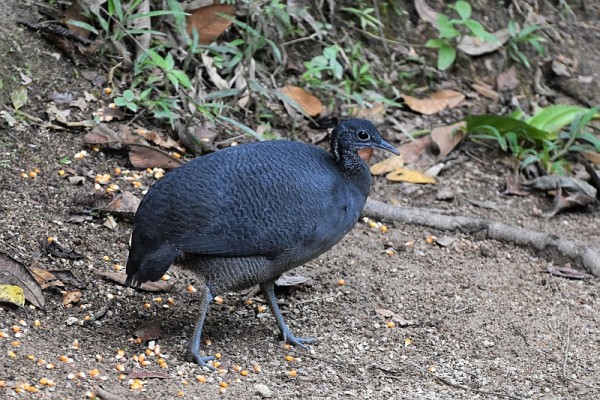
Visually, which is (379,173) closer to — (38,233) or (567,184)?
(567,184)

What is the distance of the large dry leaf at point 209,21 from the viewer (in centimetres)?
711

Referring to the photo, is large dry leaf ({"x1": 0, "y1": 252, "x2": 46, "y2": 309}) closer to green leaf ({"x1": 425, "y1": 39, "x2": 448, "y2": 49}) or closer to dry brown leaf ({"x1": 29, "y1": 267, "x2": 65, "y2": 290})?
dry brown leaf ({"x1": 29, "y1": 267, "x2": 65, "y2": 290})

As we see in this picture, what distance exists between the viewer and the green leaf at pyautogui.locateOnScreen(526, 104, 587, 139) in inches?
300

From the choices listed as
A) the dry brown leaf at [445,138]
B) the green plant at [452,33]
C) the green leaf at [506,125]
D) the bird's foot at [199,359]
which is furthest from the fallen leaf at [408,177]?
the bird's foot at [199,359]

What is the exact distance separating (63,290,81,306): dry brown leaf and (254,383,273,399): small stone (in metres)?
1.18

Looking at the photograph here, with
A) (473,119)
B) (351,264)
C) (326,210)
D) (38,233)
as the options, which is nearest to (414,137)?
(473,119)

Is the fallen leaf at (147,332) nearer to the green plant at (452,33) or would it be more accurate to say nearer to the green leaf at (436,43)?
the green plant at (452,33)

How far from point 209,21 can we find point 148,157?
4.62 ft

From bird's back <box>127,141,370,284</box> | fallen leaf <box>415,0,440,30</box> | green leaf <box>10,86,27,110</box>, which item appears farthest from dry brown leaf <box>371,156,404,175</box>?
green leaf <box>10,86,27,110</box>

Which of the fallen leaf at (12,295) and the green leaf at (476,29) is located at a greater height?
the fallen leaf at (12,295)

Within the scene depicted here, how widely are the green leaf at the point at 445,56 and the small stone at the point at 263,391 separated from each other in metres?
4.19

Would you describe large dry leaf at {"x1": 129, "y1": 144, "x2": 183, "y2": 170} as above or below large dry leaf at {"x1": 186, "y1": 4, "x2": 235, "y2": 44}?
below

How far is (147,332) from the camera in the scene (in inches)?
192

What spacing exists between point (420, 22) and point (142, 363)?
4950 mm
